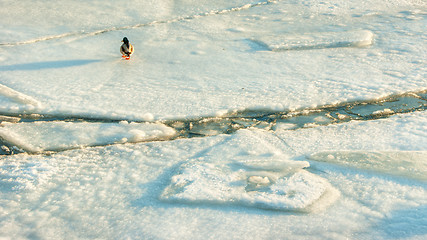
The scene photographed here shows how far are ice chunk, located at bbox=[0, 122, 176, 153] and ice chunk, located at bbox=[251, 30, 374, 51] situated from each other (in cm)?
150

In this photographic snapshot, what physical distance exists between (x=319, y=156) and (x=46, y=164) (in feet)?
4.40

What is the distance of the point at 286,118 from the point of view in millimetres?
2348

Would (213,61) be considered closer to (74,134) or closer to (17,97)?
(74,134)

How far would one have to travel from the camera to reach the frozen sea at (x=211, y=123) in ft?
5.16

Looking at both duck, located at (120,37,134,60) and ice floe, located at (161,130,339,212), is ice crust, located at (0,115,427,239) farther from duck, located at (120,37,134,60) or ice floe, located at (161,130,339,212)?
duck, located at (120,37,134,60)

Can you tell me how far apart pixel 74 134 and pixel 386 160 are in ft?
5.38

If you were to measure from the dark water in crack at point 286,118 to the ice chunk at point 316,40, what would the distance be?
2.98 ft

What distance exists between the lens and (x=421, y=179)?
176cm

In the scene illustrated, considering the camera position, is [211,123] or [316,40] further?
[316,40]

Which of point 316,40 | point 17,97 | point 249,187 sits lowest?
point 249,187

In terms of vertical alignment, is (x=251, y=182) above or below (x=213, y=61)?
below

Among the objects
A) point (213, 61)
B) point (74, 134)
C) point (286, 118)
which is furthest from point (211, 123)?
point (213, 61)

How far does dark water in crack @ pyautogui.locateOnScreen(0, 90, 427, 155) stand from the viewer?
2250 mm

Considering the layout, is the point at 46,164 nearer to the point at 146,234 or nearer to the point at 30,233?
the point at 30,233
